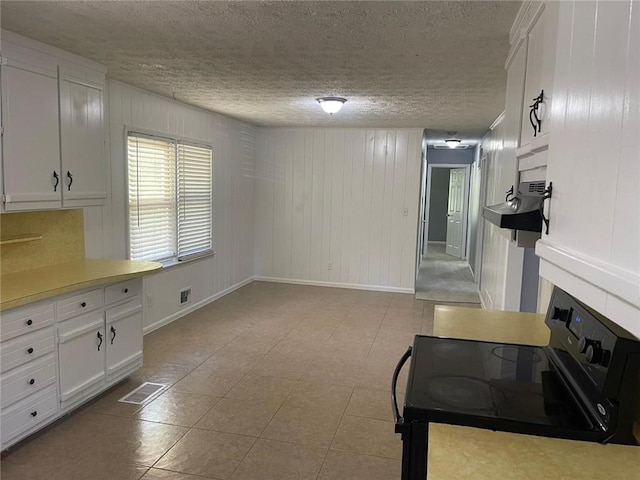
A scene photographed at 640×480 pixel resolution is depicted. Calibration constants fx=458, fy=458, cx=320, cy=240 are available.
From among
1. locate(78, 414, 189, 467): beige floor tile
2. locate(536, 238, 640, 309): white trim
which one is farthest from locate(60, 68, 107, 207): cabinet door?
locate(536, 238, 640, 309): white trim

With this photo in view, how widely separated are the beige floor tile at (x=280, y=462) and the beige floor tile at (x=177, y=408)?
564 mm

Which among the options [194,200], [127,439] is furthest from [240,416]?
[194,200]

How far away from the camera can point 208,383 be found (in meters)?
3.60

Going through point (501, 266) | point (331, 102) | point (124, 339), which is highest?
point (331, 102)

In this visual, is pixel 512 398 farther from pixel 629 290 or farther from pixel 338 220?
pixel 338 220

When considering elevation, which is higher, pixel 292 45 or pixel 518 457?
pixel 292 45

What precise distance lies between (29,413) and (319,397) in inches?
72.9

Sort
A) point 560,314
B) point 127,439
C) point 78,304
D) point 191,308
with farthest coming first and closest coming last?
point 191,308, point 78,304, point 127,439, point 560,314

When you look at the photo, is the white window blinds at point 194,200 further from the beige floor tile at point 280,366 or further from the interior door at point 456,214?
the interior door at point 456,214

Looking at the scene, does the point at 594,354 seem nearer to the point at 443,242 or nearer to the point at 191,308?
the point at 191,308

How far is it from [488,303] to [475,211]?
342 centimetres

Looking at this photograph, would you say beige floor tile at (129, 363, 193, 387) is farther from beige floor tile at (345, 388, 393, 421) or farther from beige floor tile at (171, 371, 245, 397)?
beige floor tile at (345, 388, 393, 421)

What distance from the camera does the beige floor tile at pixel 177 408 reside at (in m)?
3.03

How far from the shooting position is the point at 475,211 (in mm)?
8547
